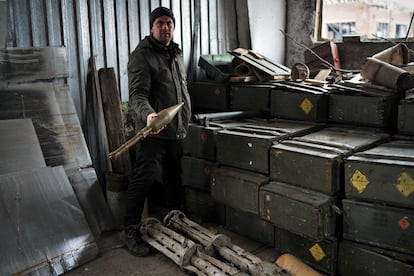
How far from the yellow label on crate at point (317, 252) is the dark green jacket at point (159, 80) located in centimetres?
113

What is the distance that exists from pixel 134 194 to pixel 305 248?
118 centimetres

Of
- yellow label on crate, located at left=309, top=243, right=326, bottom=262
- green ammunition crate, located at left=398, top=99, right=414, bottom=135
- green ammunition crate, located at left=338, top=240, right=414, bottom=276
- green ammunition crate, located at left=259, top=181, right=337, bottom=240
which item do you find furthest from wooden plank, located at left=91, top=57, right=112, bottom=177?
green ammunition crate, located at left=398, top=99, right=414, bottom=135

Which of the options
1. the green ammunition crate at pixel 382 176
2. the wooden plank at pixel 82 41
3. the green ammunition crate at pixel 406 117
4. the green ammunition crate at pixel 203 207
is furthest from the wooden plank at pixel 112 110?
the green ammunition crate at pixel 406 117

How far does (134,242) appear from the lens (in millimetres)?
2793

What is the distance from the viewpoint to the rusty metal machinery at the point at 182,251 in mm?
2348

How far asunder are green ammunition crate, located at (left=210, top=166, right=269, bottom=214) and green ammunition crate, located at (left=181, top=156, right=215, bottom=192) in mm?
149

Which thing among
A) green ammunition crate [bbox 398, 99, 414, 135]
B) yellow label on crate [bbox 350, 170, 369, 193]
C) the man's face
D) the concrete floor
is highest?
the man's face

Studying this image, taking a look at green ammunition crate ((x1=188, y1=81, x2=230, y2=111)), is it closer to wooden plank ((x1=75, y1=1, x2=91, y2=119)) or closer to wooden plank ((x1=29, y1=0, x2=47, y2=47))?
wooden plank ((x1=75, y1=1, x2=91, y2=119))

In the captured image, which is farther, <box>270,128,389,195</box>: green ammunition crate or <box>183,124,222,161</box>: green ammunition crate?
<box>183,124,222,161</box>: green ammunition crate

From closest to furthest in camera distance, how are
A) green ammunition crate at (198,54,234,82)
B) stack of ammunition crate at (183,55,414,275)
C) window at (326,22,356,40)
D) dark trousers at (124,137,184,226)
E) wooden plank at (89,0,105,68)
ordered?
stack of ammunition crate at (183,55,414,275) < dark trousers at (124,137,184,226) < wooden plank at (89,0,105,68) < green ammunition crate at (198,54,234,82) < window at (326,22,356,40)

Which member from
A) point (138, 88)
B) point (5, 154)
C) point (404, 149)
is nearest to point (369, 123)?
point (404, 149)

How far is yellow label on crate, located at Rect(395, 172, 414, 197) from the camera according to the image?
6.78 feet

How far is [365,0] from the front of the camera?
475 cm

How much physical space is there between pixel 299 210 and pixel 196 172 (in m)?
1.02
